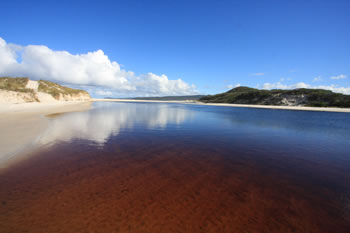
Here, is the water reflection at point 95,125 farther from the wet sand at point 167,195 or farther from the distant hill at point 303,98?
the distant hill at point 303,98

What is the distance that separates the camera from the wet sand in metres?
4.07

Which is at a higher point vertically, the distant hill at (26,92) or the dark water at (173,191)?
the distant hill at (26,92)

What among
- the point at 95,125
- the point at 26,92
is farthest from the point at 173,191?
the point at 26,92

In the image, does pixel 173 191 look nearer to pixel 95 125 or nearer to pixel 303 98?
pixel 95 125

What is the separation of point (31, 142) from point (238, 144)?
52.0 ft

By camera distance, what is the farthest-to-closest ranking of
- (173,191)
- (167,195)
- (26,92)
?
(26,92), (173,191), (167,195)

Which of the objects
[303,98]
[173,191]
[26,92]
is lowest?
[173,191]

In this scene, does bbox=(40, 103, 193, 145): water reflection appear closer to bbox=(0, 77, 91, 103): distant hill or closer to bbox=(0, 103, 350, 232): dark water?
bbox=(0, 103, 350, 232): dark water

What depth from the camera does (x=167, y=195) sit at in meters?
5.32

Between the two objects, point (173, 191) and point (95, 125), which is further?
point (95, 125)

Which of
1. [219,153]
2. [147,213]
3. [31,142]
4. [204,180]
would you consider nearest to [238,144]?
[219,153]

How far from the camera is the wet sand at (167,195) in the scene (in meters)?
4.07

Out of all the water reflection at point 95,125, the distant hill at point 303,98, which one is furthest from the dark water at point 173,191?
the distant hill at point 303,98

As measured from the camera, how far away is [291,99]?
7781 cm
